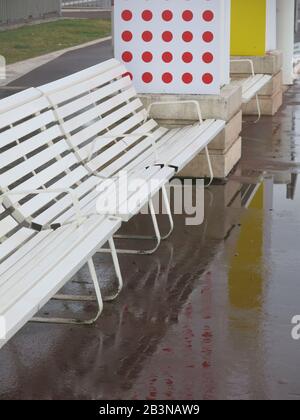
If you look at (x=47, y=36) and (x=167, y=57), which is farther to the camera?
(x=47, y=36)

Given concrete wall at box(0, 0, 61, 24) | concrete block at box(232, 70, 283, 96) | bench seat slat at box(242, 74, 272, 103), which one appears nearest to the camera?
bench seat slat at box(242, 74, 272, 103)

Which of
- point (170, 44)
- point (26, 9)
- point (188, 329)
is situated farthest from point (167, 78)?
point (26, 9)

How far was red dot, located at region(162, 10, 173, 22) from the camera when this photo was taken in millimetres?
9188

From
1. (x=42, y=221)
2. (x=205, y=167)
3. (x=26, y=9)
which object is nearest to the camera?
(x=42, y=221)

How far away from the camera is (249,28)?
13.2 m

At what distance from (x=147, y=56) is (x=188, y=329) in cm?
418

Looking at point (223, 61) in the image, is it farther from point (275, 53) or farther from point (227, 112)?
point (275, 53)

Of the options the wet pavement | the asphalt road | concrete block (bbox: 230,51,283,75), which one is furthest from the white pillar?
the wet pavement

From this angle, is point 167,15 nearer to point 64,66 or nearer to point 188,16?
point 188,16

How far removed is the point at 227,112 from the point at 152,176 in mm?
2404

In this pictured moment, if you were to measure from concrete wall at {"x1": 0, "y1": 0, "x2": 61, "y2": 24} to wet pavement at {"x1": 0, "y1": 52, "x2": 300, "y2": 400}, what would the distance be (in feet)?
87.1

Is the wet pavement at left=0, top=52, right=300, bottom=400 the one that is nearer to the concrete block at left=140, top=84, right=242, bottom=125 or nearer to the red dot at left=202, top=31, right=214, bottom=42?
the concrete block at left=140, top=84, right=242, bottom=125

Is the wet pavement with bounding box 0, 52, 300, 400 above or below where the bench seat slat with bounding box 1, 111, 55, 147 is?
below

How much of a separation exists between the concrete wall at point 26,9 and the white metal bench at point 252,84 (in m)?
21.5
